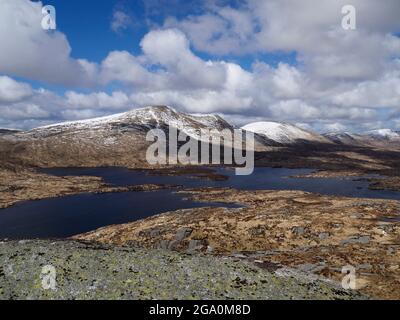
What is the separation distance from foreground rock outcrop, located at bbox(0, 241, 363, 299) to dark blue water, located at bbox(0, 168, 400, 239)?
44849 mm

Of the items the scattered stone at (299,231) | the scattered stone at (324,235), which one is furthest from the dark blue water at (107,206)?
the scattered stone at (324,235)

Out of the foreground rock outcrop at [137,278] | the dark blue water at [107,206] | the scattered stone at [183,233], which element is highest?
the foreground rock outcrop at [137,278]

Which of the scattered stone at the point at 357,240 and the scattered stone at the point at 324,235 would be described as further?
the scattered stone at the point at 324,235

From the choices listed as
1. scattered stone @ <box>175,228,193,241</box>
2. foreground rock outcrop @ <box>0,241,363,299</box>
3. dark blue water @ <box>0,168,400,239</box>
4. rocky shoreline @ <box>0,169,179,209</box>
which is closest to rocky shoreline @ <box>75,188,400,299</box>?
scattered stone @ <box>175,228,193,241</box>

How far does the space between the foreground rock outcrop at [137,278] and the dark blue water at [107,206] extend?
147 feet

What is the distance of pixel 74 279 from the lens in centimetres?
2703

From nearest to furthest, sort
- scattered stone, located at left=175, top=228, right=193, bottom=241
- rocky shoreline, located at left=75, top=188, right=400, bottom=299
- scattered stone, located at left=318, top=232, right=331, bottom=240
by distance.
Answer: rocky shoreline, located at left=75, top=188, right=400, bottom=299, scattered stone, located at left=318, top=232, right=331, bottom=240, scattered stone, located at left=175, top=228, right=193, bottom=241

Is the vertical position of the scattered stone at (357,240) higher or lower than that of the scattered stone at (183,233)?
higher

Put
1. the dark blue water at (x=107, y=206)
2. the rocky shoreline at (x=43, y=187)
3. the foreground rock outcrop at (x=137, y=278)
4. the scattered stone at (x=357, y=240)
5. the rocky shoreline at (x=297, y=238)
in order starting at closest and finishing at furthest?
1. the foreground rock outcrop at (x=137, y=278)
2. the rocky shoreline at (x=297, y=238)
3. the scattered stone at (x=357, y=240)
4. the dark blue water at (x=107, y=206)
5. the rocky shoreline at (x=43, y=187)

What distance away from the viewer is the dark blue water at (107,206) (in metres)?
78.5

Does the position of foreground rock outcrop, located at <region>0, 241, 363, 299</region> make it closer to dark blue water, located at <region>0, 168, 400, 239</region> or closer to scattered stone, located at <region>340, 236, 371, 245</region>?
scattered stone, located at <region>340, 236, 371, 245</region>

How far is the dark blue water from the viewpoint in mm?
78500

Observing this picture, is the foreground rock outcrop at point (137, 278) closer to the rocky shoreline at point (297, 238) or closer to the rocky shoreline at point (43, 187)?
the rocky shoreline at point (297, 238)

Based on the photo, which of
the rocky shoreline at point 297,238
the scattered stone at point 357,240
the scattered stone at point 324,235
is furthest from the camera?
the scattered stone at point 324,235
